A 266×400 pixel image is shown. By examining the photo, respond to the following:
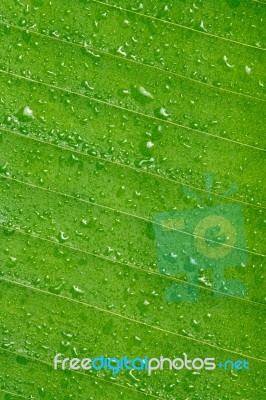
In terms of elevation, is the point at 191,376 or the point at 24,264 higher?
the point at 24,264

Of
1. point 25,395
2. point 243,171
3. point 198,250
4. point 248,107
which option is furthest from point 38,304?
point 248,107

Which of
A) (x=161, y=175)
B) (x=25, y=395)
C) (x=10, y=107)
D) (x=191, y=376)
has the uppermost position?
(x=10, y=107)

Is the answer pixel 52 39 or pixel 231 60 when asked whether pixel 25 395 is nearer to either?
pixel 52 39

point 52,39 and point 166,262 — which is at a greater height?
point 52,39

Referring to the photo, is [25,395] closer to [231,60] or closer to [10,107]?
[10,107]

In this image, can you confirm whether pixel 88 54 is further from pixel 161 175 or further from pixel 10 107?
pixel 161 175

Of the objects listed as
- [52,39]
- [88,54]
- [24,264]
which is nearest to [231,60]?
[88,54]

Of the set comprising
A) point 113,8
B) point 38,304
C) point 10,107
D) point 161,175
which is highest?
point 113,8

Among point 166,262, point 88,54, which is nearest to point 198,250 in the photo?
point 166,262
